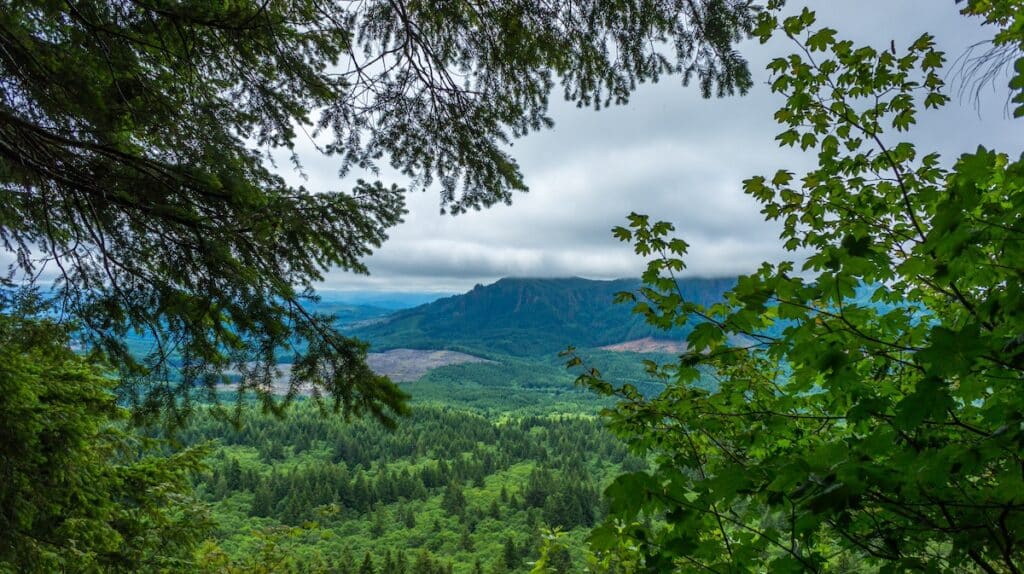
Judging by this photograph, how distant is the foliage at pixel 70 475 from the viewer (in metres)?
4.63

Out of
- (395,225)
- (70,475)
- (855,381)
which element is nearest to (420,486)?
(70,475)

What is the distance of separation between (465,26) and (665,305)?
8.90ft

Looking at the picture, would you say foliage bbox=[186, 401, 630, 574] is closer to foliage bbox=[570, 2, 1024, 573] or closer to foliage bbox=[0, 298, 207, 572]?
foliage bbox=[0, 298, 207, 572]

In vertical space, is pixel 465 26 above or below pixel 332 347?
above

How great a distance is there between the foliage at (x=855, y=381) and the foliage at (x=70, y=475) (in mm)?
4724

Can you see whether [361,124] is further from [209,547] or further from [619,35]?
[209,547]

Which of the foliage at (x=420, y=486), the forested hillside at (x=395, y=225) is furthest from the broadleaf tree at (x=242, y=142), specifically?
the foliage at (x=420, y=486)

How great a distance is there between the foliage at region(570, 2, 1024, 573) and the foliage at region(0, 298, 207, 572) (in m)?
4.72

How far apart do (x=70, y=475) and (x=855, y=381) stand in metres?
8.41

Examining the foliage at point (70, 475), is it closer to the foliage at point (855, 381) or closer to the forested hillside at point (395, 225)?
the forested hillside at point (395, 225)

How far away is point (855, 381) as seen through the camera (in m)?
2.20

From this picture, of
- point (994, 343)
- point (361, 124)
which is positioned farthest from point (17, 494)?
point (994, 343)

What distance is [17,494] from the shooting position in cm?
509

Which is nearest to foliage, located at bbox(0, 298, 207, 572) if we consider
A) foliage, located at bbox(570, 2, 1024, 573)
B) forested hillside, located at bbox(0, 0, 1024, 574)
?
forested hillside, located at bbox(0, 0, 1024, 574)
